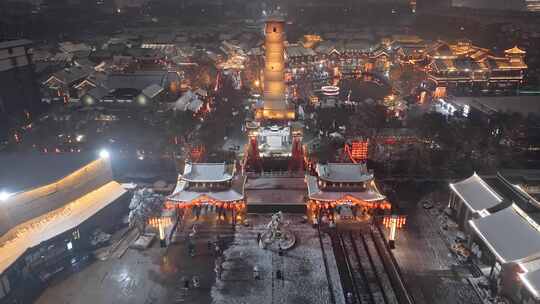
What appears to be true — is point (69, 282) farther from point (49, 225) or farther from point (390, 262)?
point (390, 262)

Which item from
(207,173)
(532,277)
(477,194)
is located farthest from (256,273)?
(477,194)

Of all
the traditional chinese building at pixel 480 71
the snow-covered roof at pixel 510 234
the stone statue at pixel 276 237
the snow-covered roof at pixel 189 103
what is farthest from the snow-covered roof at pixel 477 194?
the traditional chinese building at pixel 480 71

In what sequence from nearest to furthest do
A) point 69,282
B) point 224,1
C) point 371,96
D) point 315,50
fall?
point 69,282
point 371,96
point 315,50
point 224,1

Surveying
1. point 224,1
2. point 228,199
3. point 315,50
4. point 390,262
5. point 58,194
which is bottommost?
point 390,262

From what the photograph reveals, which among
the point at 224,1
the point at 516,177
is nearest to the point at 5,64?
the point at 516,177

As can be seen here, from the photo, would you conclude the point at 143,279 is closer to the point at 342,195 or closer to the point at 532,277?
the point at 342,195

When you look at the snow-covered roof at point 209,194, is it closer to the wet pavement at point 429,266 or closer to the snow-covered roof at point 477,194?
the wet pavement at point 429,266
